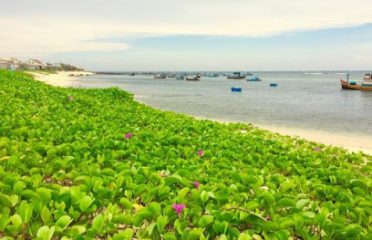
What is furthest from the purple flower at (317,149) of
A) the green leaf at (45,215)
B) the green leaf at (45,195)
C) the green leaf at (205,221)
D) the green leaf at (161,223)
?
the green leaf at (45,215)

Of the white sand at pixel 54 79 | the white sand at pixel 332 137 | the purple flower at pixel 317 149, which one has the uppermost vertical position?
the white sand at pixel 54 79

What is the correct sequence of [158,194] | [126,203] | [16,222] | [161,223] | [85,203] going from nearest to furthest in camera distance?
1. [16,222]
2. [161,223]
3. [85,203]
4. [126,203]
5. [158,194]

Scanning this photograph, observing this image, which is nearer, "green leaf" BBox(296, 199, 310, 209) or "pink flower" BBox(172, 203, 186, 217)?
"pink flower" BBox(172, 203, 186, 217)

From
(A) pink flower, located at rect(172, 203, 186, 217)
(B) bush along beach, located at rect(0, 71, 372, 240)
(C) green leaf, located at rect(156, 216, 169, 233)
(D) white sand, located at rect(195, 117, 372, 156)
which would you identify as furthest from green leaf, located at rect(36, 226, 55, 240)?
(D) white sand, located at rect(195, 117, 372, 156)

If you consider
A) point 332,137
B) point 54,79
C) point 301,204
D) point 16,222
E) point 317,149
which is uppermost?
point 16,222

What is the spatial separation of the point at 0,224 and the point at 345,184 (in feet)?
12.5

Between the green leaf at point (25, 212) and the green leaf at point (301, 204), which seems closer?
the green leaf at point (25, 212)

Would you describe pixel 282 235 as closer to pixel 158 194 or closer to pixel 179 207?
pixel 179 207

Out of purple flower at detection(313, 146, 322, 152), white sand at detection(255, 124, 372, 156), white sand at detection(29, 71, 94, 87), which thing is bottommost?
white sand at detection(255, 124, 372, 156)

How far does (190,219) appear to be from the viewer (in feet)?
8.45

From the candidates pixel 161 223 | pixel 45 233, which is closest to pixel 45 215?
pixel 45 233

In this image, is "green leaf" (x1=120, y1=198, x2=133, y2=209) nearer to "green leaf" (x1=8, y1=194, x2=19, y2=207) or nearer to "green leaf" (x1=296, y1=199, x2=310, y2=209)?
"green leaf" (x1=8, y1=194, x2=19, y2=207)

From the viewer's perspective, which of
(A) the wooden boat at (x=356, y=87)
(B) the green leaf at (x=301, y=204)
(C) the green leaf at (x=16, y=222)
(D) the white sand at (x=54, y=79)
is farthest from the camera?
(D) the white sand at (x=54, y=79)

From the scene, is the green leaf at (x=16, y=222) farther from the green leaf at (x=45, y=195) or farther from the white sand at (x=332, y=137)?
the white sand at (x=332, y=137)
